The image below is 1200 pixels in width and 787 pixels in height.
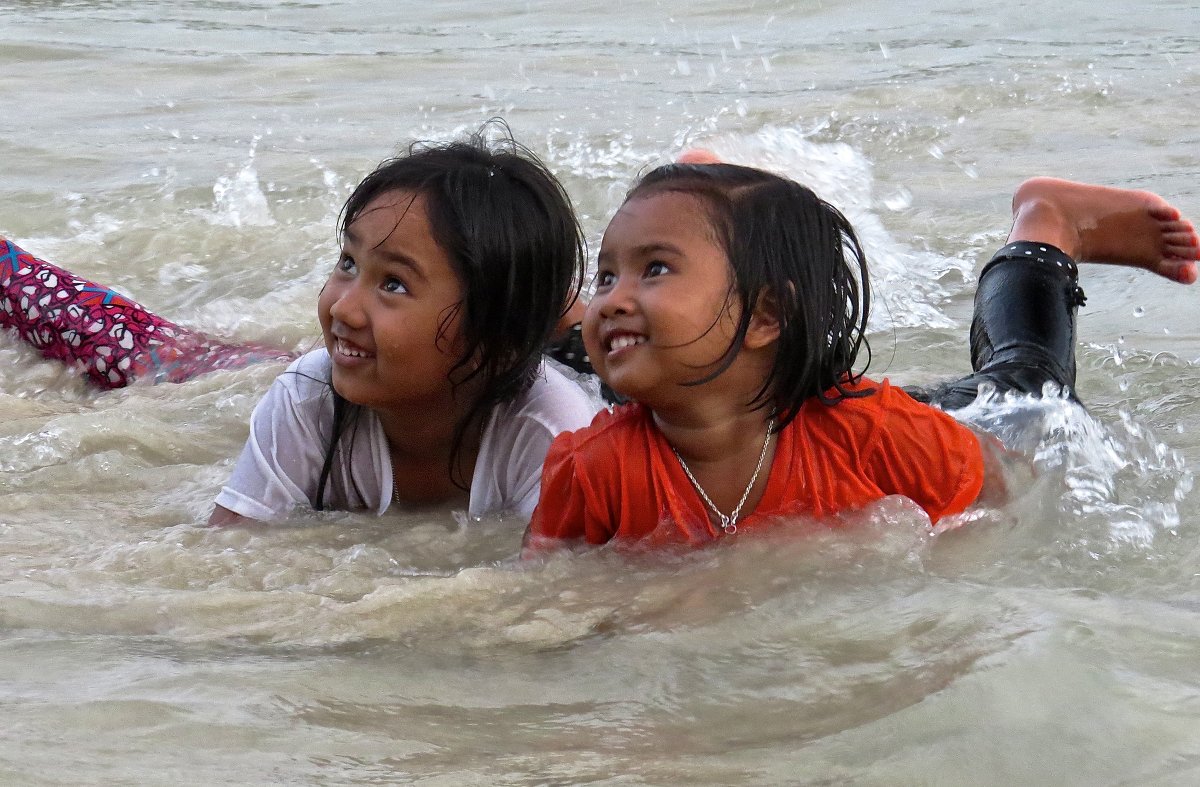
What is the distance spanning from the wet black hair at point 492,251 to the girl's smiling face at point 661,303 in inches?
13.6

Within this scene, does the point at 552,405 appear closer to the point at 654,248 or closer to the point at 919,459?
the point at 654,248

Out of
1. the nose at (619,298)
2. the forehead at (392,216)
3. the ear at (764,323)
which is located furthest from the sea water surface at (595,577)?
the forehead at (392,216)

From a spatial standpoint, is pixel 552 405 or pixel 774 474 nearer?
pixel 774 474

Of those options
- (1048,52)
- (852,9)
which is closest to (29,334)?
(1048,52)

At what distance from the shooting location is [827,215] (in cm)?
265

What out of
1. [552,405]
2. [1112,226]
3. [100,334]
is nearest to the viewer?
[552,405]

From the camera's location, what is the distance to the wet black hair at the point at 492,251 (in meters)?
2.78

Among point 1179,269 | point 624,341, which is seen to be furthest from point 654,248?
point 1179,269

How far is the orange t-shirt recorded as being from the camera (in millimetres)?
2668

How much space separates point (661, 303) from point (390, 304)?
1.86 ft

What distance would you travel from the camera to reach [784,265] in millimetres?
2586

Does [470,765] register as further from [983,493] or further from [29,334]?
[29,334]

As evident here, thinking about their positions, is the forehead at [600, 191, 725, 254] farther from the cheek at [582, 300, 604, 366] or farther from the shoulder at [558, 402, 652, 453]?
the shoulder at [558, 402, 652, 453]

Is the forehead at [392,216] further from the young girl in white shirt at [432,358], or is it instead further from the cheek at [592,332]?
the cheek at [592,332]
